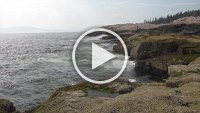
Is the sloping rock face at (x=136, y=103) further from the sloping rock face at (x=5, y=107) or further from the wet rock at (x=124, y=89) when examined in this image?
the sloping rock face at (x=5, y=107)

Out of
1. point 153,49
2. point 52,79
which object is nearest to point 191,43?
point 153,49

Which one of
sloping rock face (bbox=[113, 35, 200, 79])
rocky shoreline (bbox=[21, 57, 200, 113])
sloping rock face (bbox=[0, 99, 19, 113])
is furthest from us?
sloping rock face (bbox=[113, 35, 200, 79])

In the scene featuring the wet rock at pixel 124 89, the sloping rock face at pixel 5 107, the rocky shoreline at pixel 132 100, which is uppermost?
the rocky shoreline at pixel 132 100

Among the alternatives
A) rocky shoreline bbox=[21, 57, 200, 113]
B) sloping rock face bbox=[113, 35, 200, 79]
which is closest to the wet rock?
rocky shoreline bbox=[21, 57, 200, 113]

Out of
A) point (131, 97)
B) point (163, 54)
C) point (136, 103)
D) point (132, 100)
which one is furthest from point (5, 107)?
point (163, 54)

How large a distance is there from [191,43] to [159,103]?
43626mm

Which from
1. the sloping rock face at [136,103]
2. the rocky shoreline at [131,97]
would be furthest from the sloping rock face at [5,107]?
the sloping rock face at [136,103]

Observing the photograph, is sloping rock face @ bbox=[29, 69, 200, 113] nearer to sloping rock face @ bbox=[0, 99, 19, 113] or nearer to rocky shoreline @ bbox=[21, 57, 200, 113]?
rocky shoreline @ bbox=[21, 57, 200, 113]

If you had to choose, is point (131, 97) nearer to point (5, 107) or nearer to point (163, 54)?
point (5, 107)

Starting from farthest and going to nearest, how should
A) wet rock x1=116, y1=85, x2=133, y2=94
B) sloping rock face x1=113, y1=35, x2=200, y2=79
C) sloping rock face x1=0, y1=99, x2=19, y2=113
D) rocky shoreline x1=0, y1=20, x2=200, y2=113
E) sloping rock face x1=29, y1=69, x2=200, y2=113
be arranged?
sloping rock face x1=113, y1=35, x2=200, y2=79
wet rock x1=116, y1=85, x2=133, y2=94
sloping rock face x1=0, y1=99, x2=19, y2=113
rocky shoreline x1=0, y1=20, x2=200, y2=113
sloping rock face x1=29, y1=69, x2=200, y2=113

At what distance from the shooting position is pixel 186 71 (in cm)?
3094

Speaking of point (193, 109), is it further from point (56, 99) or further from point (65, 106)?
point (56, 99)

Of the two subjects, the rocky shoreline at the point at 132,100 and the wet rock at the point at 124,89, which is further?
the wet rock at the point at 124,89

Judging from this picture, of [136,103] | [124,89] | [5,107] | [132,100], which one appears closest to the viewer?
[136,103]
